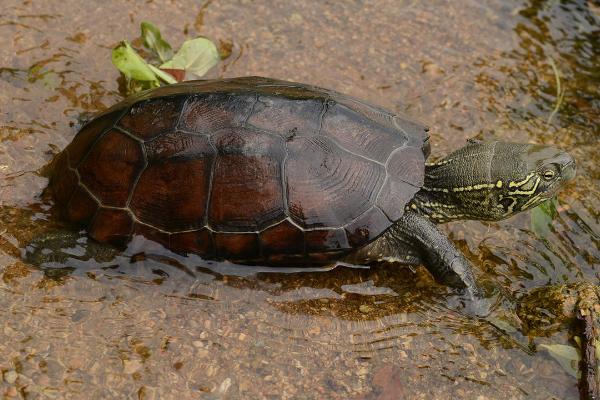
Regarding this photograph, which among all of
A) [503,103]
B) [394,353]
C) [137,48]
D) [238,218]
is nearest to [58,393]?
[238,218]

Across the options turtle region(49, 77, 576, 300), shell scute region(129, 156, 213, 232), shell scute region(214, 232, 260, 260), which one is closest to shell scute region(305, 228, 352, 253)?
turtle region(49, 77, 576, 300)

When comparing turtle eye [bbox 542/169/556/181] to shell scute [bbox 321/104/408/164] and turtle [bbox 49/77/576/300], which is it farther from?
shell scute [bbox 321/104/408/164]

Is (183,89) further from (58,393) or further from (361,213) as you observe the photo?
(58,393)

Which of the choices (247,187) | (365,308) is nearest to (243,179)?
(247,187)

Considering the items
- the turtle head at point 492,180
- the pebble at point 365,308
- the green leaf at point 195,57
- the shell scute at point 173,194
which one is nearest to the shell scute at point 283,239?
the shell scute at point 173,194

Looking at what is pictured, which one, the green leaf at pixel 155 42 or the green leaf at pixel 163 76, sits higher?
the green leaf at pixel 155 42

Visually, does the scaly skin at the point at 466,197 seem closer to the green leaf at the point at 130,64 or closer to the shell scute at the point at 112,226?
the shell scute at the point at 112,226

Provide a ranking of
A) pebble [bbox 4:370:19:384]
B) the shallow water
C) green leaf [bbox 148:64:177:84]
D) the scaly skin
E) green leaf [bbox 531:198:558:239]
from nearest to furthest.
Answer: pebble [bbox 4:370:19:384] → the shallow water → the scaly skin → green leaf [bbox 531:198:558:239] → green leaf [bbox 148:64:177:84]
